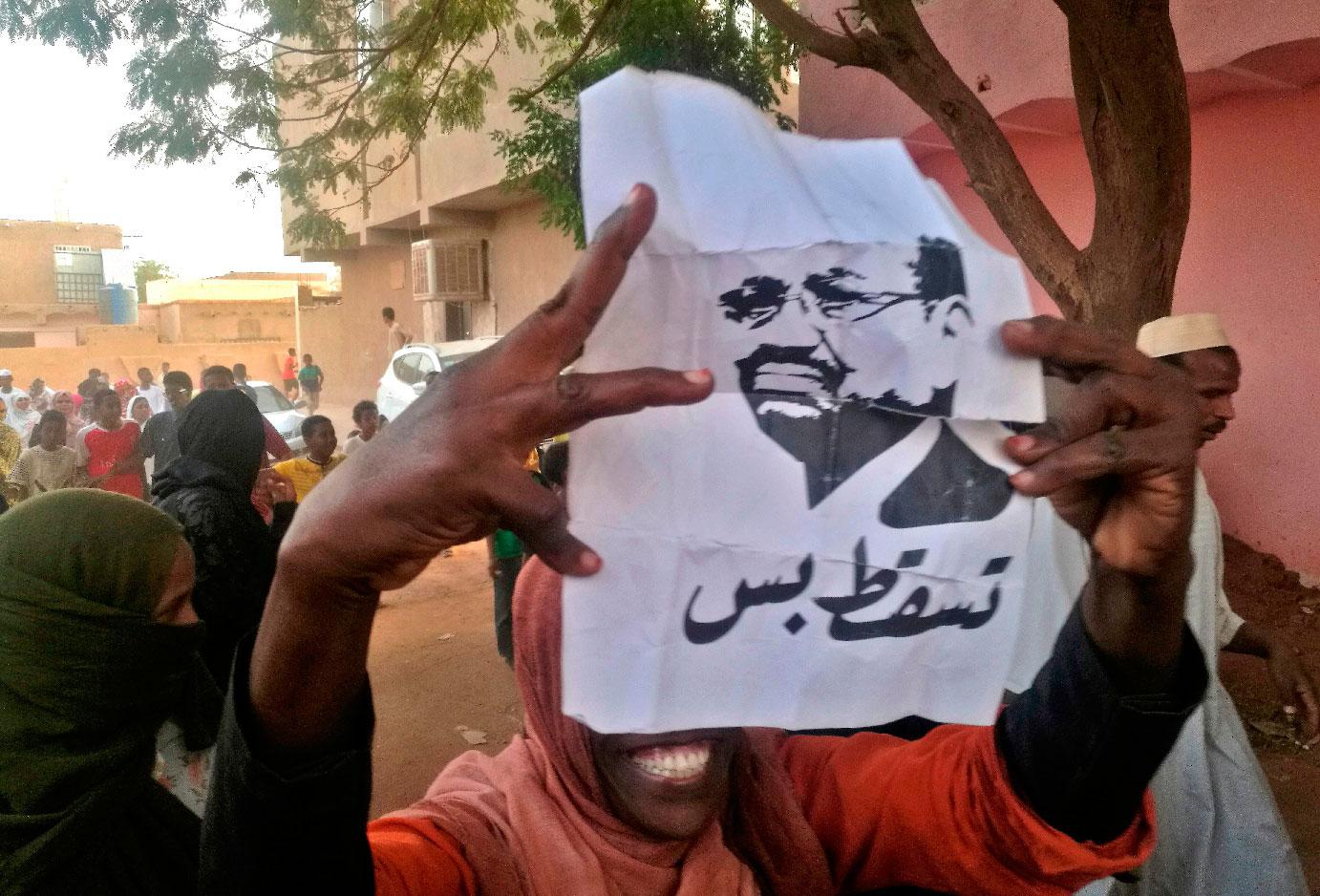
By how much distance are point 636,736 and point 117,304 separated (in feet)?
145

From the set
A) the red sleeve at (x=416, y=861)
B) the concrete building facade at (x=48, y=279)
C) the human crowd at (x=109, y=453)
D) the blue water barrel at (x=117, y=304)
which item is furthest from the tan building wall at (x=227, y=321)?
the red sleeve at (x=416, y=861)

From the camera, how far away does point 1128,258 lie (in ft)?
10.2

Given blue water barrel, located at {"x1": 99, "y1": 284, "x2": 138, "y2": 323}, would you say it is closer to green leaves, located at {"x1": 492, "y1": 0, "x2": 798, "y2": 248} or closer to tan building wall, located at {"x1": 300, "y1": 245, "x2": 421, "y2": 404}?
tan building wall, located at {"x1": 300, "y1": 245, "x2": 421, "y2": 404}

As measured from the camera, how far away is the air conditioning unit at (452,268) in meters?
14.7

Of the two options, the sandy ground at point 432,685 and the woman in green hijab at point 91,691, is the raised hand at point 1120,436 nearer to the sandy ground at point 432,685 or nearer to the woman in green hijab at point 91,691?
the woman in green hijab at point 91,691

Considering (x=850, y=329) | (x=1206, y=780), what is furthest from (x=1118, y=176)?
(x=850, y=329)

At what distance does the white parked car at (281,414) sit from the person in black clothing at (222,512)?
9.77 meters

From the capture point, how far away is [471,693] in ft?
18.2

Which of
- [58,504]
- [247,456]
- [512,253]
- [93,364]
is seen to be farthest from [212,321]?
[58,504]

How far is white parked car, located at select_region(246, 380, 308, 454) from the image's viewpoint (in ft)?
42.1

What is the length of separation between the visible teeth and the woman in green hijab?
0.92 metres

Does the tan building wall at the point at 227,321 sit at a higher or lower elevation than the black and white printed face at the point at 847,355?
higher

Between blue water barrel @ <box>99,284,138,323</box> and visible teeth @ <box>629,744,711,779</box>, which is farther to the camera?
blue water barrel @ <box>99,284,138,323</box>

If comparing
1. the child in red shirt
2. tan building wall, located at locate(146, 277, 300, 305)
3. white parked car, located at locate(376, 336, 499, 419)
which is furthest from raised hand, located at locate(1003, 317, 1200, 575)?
tan building wall, located at locate(146, 277, 300, 305)
